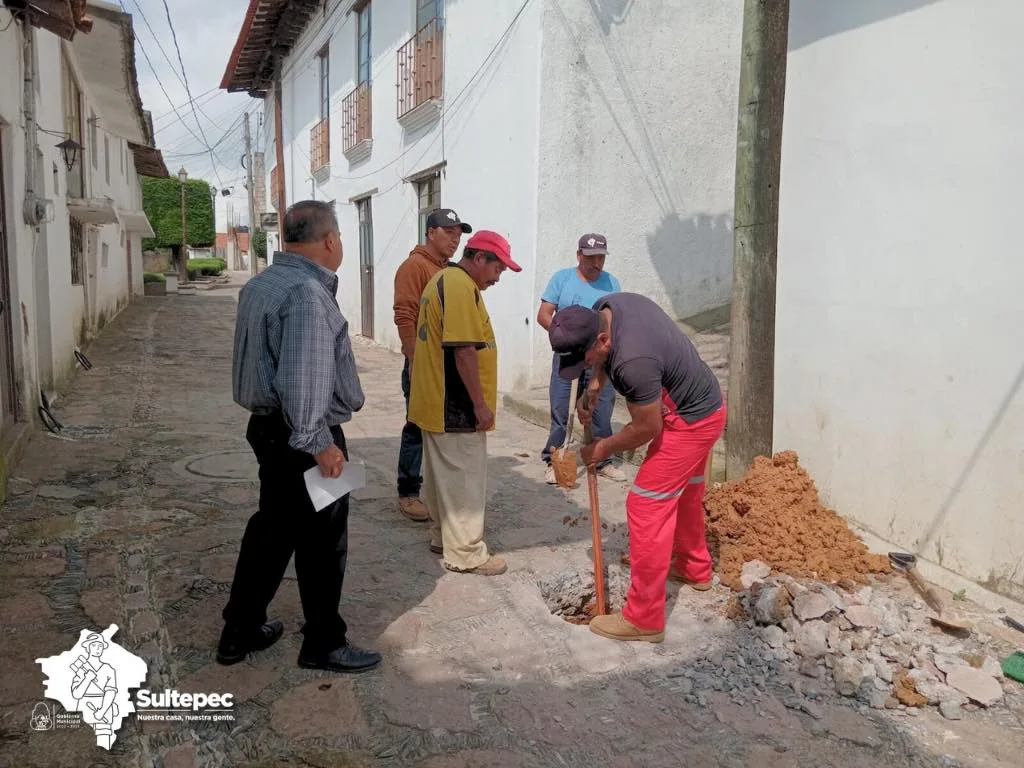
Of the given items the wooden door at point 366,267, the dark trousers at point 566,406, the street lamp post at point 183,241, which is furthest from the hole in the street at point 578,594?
the street lamp post at point 183,241

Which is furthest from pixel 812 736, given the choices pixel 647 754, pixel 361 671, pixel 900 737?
pixel 361 671

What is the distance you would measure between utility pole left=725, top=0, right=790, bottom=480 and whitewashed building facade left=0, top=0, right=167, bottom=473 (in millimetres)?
4525

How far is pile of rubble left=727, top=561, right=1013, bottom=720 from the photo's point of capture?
9.44 ft

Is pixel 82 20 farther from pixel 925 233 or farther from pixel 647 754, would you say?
pixel 647 754

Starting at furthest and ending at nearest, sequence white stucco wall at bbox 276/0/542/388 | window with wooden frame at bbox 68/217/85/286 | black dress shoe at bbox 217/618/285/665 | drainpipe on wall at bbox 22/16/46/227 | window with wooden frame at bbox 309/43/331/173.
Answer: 1. window with wooden frame at bbox 309/43/331/173
2. window with wooden frame at bbox 68/217/85/286
3. white stucco wall at bbox 276/0/542/388
4. drainpipe on wall at bbox 22/16/46/227
5. black dress shoe at bbox 217/618/285/665

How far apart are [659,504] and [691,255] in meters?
5.71

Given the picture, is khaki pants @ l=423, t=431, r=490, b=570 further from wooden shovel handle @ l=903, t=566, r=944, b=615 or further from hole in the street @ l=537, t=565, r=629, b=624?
wooden shovel handle @ l=903, t=566, r=944, b=615

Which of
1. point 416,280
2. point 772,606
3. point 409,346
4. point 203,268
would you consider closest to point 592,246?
point 416,280

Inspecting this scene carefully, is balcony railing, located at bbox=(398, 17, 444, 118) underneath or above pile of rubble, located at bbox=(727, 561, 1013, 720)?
above

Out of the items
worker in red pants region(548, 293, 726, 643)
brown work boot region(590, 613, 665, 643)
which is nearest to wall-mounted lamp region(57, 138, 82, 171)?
worker in red pants region(548, 293, 726, 643)

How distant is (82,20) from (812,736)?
648cm

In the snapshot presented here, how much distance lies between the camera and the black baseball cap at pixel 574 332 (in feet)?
9.87

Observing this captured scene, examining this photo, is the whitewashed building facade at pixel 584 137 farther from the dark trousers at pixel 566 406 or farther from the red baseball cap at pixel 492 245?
the red baseball cap at pixel 492 245

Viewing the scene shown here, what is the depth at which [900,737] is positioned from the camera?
2.68 meters
